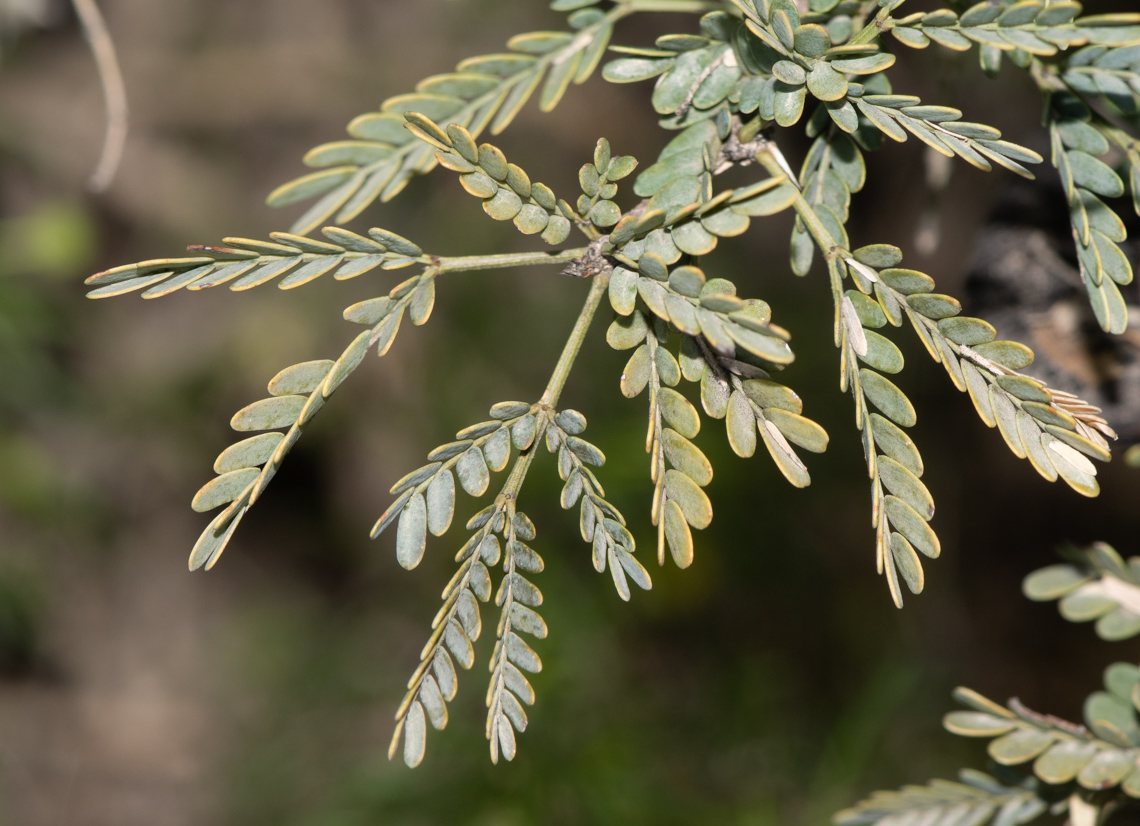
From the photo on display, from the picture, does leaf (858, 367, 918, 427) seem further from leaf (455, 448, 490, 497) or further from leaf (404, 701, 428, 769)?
leaf (404, 701, 428, 769)

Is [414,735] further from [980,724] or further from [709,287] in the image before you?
[980,724]

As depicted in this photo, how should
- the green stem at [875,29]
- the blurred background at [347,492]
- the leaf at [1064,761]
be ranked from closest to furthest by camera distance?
the green stem at [875,29] < the leaf at [1064,761] < the blurred background at [347,492]

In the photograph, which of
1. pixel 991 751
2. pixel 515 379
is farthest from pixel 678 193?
pixel 515 379

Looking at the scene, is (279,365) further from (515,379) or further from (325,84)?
(325,84)

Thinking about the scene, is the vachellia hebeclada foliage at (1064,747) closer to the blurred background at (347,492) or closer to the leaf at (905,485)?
the leaf at (905,485)

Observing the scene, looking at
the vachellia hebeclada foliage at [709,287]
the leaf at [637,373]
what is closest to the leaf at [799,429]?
the vachellia hebeclada foliage at [709,287]
